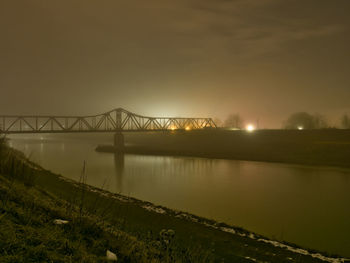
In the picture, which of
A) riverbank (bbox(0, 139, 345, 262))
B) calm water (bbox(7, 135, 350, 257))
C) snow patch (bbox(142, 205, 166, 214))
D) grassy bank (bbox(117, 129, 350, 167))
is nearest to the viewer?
riverbank (bbox(0, 139, 345, 262))

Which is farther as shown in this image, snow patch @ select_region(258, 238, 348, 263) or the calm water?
the calm water

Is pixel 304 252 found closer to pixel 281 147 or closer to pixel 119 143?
pixel 281 147

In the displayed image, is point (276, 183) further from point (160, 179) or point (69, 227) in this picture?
point (69, 227)

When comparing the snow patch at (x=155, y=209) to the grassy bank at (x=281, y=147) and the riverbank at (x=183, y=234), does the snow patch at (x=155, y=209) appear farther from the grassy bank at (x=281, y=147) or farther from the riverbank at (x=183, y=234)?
the grassy bank at (x=281, y=147)

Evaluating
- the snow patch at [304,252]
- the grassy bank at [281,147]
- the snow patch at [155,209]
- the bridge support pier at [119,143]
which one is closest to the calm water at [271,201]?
the snow patch at [304,252]

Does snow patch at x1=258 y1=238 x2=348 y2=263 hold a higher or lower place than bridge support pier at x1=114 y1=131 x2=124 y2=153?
lower

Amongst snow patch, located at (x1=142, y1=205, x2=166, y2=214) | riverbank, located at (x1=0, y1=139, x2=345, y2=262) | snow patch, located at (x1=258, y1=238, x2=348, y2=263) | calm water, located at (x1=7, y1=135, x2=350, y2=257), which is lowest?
calm water, located at (x1=7, y1=135, x2=350, y2=257)

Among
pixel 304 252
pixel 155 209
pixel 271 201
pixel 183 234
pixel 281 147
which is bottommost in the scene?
pixel 271 201

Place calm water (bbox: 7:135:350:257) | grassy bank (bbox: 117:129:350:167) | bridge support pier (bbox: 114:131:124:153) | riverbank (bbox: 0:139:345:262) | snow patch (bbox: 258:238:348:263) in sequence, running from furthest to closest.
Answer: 1. bridge support pier (bbox: 114:131:124:153)
2. grassy bank (bbox: 117:129:350:167)
3. calm water (bbox: 7:135:350:257)
4. snow patch (bbox: 258:238:348:263)
5. riverbank (bbox: 0:139:345:262)

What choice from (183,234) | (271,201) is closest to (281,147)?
(271,201)

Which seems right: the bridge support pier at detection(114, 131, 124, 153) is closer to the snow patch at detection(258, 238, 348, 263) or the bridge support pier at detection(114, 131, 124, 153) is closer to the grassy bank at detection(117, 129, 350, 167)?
the grassy bank at detection(117, 129, 350, 167)

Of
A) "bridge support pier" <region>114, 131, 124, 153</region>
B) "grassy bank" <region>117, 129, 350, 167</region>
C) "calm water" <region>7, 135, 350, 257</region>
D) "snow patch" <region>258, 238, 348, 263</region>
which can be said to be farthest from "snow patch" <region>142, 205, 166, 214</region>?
"bridge support pier" <region>114, 131, 124, 153</region>

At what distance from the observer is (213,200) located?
1617 cm

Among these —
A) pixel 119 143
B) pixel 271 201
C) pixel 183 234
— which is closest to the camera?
pixel 183 234
